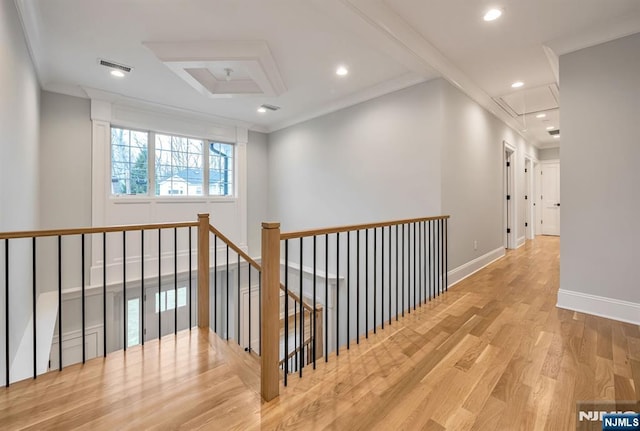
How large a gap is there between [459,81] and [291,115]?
2744 millimetres

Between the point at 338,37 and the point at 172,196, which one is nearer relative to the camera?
the point at 338,37

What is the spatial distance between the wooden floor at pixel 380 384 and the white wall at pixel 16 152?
820 millimetres

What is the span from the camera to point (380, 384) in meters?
1.69

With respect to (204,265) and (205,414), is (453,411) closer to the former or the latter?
(205,414)

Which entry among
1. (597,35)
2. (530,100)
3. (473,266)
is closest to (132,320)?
(473,266)

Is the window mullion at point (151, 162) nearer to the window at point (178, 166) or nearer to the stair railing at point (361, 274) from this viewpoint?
the window at point (178, 166)

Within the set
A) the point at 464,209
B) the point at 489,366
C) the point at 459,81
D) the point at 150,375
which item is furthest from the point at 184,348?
the point at 459,81

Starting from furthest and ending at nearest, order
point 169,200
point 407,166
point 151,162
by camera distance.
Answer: point 169,200 < point 151,162 < point 407,166

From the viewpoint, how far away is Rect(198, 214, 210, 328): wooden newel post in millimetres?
2486

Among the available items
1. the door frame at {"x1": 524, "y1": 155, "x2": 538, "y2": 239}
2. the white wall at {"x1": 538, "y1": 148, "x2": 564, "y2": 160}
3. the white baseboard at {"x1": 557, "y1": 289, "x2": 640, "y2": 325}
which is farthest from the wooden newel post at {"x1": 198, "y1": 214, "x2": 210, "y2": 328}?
the white wall at {"x1": 538, "y1": 148, "x2": 564, "y2": 160}

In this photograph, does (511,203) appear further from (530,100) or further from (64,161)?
(64,161)

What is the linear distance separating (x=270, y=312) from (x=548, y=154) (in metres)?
9.31

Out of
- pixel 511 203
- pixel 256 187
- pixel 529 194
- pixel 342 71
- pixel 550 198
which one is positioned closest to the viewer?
pixel 342 71

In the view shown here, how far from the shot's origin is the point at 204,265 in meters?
2.54
